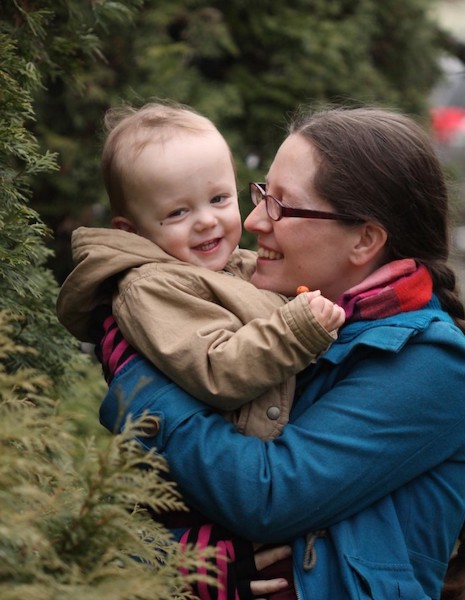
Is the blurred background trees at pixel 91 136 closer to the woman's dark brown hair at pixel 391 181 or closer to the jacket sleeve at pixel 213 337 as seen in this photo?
the jacket sleeve at pixel 213 337

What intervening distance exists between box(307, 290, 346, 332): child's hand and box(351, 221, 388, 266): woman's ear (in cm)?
29

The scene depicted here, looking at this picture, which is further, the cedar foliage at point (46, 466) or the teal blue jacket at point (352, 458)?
the teal blue jacket at point (352, 458)

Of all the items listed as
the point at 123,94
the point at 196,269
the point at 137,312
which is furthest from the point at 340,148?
the point at 123,94

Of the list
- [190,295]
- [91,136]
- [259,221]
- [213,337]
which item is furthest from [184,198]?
[91,136]

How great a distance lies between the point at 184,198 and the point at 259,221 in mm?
225

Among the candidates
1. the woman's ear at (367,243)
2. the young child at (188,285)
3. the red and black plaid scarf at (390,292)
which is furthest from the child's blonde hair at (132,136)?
the red and black plaid scarf at (390,292)

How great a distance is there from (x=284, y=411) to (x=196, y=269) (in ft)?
1.43

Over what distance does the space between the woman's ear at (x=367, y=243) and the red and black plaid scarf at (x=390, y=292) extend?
0.05 m

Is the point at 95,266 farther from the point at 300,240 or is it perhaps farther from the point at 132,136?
the point at 300,240

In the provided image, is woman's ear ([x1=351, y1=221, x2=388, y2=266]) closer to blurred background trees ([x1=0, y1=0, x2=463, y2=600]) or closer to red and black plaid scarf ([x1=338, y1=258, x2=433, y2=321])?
red and black plaid scarf ([x1=338, y1=258, x2=433, y2=321])

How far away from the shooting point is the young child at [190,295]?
7.20 ft

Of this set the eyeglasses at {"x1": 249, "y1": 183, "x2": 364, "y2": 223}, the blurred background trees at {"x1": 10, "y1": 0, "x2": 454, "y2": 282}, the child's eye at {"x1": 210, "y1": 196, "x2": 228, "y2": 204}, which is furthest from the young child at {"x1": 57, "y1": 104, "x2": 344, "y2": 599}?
the blurred background trees at {"x1": 10, "y1": 0, "x2": 454, "y2": 282}

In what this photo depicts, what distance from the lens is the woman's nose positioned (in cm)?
257

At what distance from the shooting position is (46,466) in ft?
5.19
